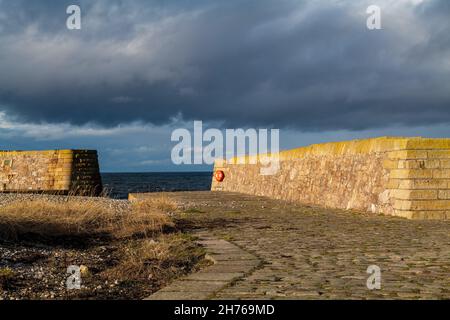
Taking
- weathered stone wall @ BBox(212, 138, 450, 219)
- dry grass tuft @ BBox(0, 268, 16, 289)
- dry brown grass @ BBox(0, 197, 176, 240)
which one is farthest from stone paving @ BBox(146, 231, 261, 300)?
weathered stone wall @ BBox(212, 138, 450, 219)

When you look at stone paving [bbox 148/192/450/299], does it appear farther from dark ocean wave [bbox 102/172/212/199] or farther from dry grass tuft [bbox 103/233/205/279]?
dark ocean wave [bbox 102/172/212/199]

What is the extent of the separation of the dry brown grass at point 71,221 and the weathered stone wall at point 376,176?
5338mm

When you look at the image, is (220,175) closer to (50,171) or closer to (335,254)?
(50,171)

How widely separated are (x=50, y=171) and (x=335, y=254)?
970 inches

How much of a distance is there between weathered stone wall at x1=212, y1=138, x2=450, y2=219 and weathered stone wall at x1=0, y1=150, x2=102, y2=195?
1354cm

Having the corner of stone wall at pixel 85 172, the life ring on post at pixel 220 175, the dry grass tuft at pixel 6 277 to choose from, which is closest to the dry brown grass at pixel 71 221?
the dry grass tuft at pixel 6 277

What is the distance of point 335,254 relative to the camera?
6398 mm

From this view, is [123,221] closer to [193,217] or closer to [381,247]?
[193,217]

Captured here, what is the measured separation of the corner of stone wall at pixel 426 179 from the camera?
35.8 feet

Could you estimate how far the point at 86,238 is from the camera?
27.7 ft

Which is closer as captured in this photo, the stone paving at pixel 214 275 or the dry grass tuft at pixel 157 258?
the stone paving at pixel 214 275

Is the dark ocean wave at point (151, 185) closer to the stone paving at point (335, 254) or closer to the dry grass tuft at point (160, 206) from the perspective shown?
the dry grass tuft at point (160, 206)

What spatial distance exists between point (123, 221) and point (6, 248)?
2.88 meters

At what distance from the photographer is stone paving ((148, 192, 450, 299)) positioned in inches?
171
